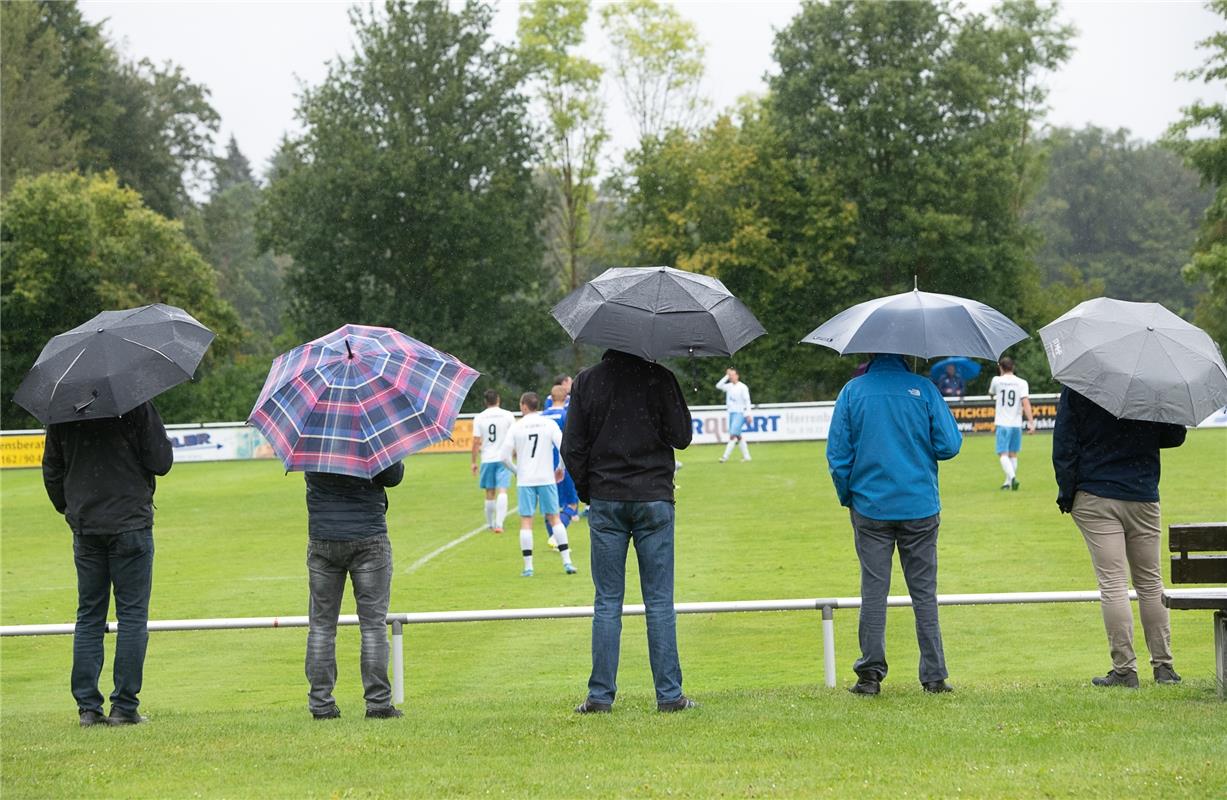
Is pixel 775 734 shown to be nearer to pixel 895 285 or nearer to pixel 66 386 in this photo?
pixel 66 386

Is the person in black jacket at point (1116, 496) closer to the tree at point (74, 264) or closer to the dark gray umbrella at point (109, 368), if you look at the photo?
the dark gray umbrella at point (109, 368)

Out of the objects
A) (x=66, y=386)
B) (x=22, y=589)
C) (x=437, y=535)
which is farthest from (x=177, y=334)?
(x=437, y=535)

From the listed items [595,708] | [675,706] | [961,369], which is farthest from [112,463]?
[961,369]

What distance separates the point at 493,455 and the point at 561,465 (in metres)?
1.73

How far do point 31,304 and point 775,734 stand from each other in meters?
49.9

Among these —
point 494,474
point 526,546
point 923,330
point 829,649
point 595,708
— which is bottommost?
point 595,708

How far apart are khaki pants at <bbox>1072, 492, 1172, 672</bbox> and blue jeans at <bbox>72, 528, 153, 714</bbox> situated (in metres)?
5.35

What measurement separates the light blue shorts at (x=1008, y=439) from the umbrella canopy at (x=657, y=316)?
1615cm

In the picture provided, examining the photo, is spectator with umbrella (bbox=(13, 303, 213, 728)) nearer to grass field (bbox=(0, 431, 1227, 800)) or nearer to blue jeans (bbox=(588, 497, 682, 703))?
grass field (bbox=(0, 431, 1227, 800))

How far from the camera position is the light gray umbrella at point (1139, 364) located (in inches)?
307

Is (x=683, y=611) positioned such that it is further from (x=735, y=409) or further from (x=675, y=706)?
(x=735, y=409)

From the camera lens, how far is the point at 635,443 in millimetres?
7594

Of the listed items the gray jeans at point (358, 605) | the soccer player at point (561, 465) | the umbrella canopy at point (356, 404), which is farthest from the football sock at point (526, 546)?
the umbrella canopy at point (356, 404)

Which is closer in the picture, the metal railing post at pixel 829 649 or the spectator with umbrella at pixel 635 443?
the spectator with umbrella at pixel 635 443
